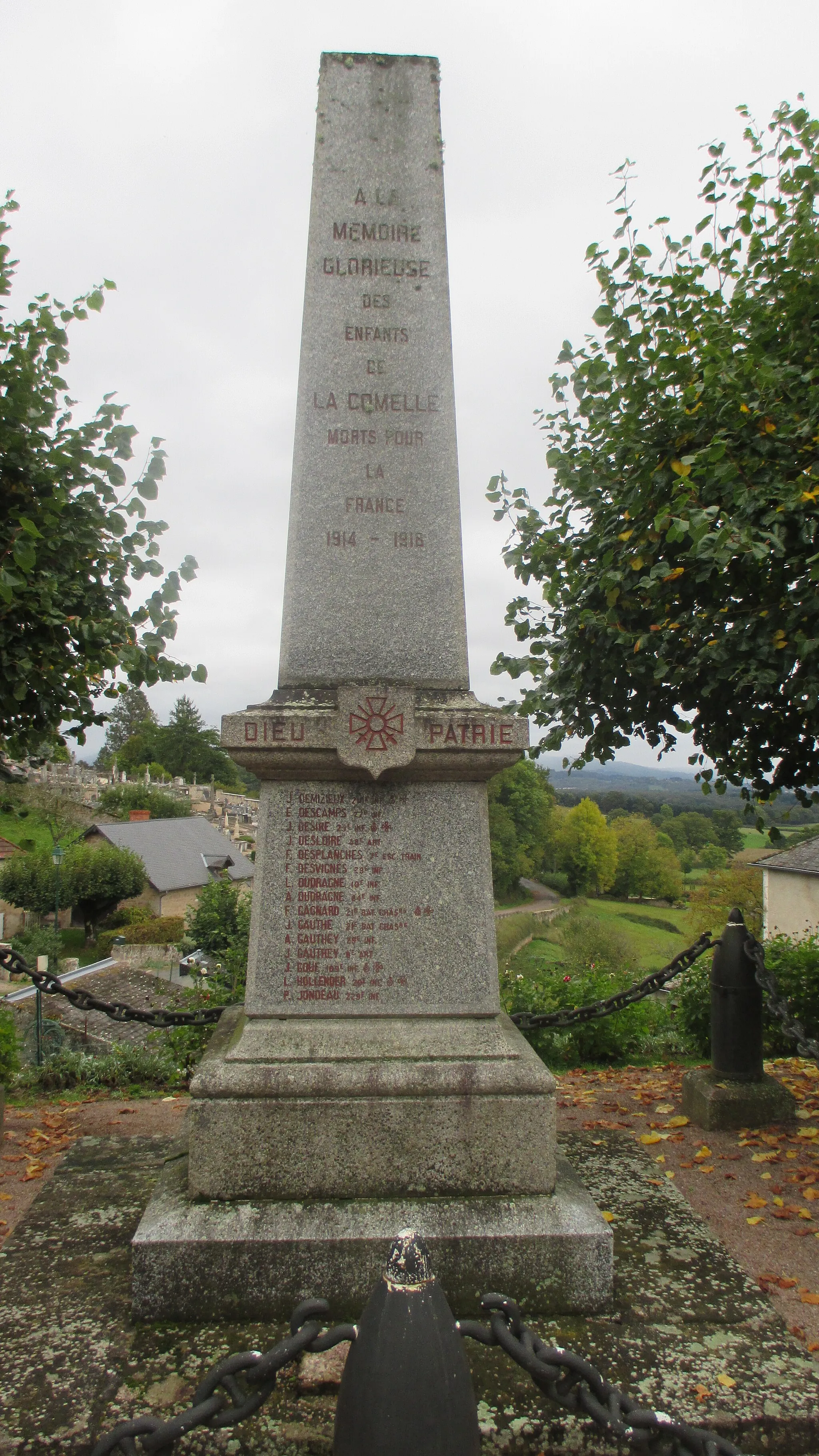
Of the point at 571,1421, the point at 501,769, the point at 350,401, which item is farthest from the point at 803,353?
the point at 571,1421

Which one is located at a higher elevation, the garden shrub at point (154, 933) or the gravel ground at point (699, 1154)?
the garden shrub at point (154, 933)

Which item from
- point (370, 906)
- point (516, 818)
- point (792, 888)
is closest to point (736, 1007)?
point (370, 906)

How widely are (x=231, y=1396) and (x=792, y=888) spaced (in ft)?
94.0

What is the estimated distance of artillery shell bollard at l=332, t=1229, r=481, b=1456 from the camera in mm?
1615

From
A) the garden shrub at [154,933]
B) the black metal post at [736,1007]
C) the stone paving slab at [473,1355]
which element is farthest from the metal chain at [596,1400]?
the garden shrub at [154,933]

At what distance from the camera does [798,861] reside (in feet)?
88.6

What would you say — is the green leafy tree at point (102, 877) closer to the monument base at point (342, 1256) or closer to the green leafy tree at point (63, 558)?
the green leafy tree at point (63, 558)

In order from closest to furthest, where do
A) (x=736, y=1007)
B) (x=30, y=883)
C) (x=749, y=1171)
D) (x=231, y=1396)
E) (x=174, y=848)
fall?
1. (x=231, y=1396)
2. (x=749, y=1171)
3. (x=736, y=1007)
4. (x=30, y=883)
5. (x=174, y=848)

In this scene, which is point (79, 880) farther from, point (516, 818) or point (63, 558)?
point (63, 558)

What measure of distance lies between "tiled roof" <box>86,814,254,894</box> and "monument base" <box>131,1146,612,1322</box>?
41.3 m

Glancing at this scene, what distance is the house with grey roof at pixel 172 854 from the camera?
43.8m

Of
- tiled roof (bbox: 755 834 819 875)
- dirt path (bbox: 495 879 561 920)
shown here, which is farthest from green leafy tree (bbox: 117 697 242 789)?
tiled roof (bbox: 755 834 819 875)

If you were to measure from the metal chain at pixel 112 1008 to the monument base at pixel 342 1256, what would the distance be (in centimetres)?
144

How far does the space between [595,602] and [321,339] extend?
256cm
